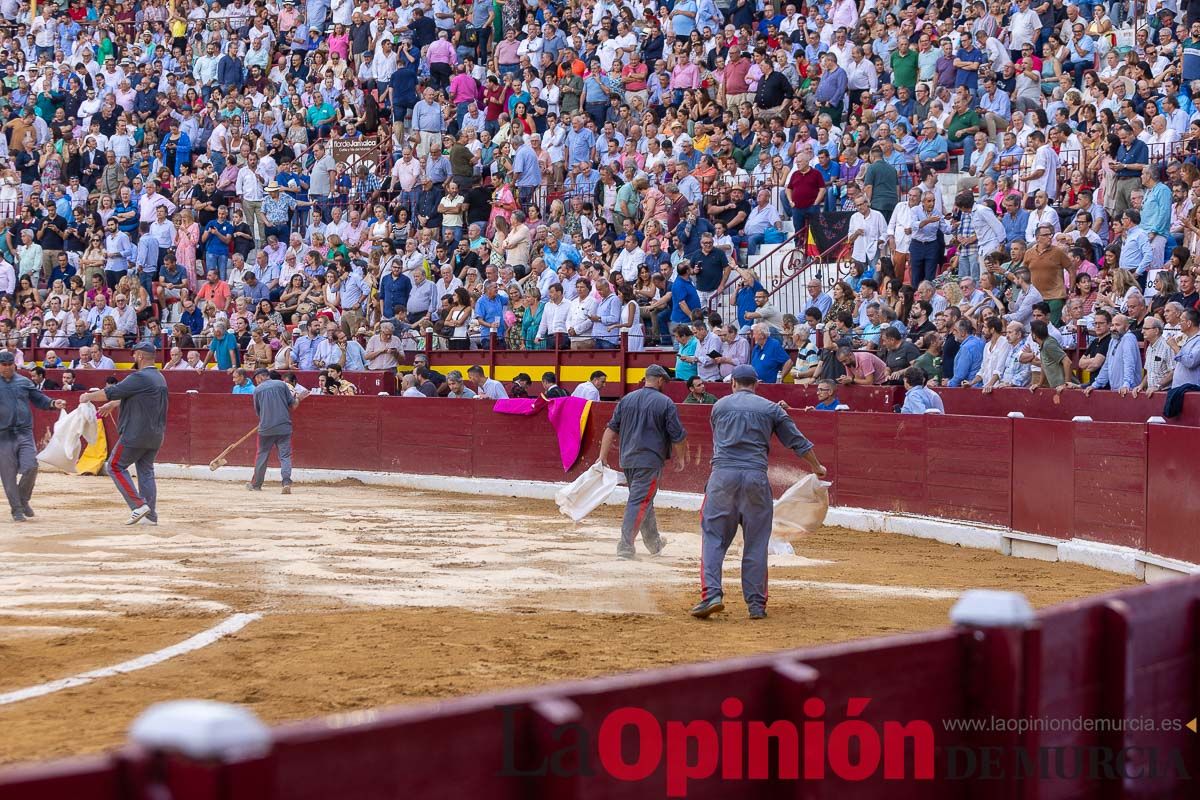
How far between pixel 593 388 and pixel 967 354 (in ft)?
17.8

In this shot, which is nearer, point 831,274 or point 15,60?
point 831,274

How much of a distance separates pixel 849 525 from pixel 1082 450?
11.0ft

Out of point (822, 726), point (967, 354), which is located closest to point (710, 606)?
point (822, 726)

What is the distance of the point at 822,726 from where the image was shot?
3422mm

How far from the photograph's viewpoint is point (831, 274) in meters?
19.7

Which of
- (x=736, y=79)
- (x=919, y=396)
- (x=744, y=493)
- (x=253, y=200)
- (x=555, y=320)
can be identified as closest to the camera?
(x=744, y=493)

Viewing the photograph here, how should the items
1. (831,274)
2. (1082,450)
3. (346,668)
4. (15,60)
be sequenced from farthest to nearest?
(15,60), (831,274), (1082,450), (346,668)

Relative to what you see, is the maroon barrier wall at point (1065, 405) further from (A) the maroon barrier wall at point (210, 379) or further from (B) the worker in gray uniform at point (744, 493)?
(A) the maroon barrier wall at point (210, 379)

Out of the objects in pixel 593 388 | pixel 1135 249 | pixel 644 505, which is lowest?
pixel 644 505

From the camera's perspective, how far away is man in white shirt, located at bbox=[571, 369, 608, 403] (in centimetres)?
1873

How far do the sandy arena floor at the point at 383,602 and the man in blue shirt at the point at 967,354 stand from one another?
1.99m

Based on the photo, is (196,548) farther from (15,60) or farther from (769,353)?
(15,60)

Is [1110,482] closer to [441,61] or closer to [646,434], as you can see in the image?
[646,434]

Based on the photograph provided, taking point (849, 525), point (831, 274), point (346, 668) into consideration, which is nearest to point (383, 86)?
point (831, 274)
